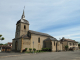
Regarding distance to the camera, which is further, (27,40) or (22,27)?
(22,27)

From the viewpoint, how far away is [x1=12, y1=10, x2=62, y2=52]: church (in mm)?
30808

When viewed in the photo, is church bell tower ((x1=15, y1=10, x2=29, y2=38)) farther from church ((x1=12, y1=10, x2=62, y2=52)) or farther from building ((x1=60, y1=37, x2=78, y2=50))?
building ((x1=60, y1=37, x2=78, y2=50))

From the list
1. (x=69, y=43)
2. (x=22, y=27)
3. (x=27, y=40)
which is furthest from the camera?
(x=69, y=43)

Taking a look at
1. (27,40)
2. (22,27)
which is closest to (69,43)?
(27,40)

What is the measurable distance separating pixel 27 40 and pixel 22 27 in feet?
21.3

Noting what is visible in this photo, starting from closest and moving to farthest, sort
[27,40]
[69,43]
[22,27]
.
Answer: [27,40] < [22,27] < [69,43]

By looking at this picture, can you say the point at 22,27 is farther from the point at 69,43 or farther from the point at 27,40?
the point at 69,43

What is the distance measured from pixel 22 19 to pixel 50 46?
1850 cm

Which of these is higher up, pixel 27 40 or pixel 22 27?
pixel 22 27

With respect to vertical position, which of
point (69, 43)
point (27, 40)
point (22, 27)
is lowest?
point (69, 43)

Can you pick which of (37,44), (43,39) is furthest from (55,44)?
(37,44)

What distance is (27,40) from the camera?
31391mm

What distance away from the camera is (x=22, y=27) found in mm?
33438

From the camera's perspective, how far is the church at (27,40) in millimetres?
30808
